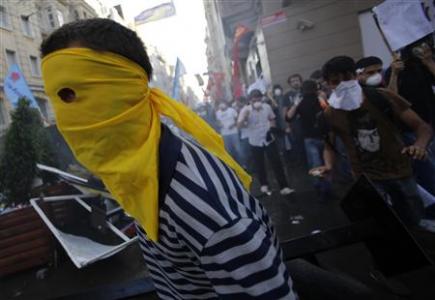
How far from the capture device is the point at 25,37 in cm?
2481

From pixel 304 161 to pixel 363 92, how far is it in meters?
5.41

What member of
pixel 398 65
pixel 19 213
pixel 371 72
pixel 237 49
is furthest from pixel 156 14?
pixel 398 65

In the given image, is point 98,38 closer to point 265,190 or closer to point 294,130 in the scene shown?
→ point 265,190

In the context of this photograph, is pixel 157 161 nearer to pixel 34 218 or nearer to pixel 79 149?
pixel 79 149

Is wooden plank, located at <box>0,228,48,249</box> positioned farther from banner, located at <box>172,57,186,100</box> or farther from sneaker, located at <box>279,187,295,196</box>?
banner, located at <box>172,57,186,100</box>

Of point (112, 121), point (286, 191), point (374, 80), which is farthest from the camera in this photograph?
point (286, 191)

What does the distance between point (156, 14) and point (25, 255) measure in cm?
680

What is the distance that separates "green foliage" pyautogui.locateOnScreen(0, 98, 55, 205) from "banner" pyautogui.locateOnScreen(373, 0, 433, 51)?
16.3 feet

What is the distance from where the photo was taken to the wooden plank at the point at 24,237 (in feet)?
16.8

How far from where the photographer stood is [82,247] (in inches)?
177

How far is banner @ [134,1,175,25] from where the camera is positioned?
9.49m

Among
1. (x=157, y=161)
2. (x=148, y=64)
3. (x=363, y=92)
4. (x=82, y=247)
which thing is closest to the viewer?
(x=157, y=161)

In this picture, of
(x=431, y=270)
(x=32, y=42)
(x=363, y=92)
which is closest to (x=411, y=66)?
(x=363, y=92)

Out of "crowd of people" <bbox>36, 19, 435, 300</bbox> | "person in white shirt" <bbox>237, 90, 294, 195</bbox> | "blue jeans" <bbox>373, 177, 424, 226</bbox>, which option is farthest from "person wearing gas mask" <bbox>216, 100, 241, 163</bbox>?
"crowd of people" <bbox>36, 19, 435, 300</bbox>
